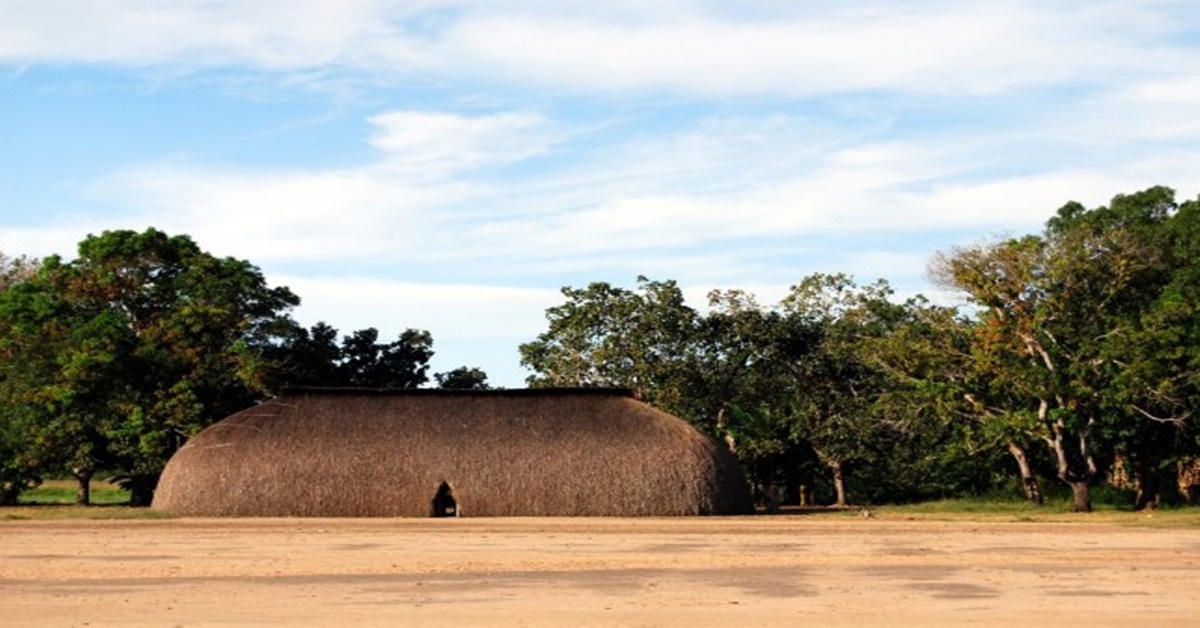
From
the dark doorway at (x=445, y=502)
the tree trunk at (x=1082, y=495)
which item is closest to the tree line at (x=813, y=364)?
the tree trunk at (x=1082, y=495)

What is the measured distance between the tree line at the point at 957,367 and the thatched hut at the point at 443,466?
3.24 meters

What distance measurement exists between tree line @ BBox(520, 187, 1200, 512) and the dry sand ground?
20.1 ft

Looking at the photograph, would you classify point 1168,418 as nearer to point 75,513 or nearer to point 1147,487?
point 1147,487

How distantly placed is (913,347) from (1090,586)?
1748cm

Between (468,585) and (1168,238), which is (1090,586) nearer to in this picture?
(468,585)

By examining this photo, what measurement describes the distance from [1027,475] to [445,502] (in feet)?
40.7

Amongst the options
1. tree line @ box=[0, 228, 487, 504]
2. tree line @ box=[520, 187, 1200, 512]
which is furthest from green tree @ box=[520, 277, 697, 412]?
tree line @ box=[0, 228, 487, 504]

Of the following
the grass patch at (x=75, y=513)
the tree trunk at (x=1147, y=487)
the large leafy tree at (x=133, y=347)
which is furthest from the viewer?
the large leafy tree at (x=133, y=347)

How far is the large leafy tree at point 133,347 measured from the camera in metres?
34.1

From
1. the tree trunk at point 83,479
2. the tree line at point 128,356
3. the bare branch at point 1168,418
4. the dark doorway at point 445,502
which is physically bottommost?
the dark doorway at point 445,502

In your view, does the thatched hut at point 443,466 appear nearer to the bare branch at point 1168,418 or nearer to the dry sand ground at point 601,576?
the dry sand ground at point 601,576

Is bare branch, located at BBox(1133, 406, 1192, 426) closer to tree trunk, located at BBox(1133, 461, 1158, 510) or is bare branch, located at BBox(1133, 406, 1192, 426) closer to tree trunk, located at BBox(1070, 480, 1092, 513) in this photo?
tree trunk, located at BBox(1070, 480, 1092, 513)

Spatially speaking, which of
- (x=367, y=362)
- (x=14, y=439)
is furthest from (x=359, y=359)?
(x=14, y=439)

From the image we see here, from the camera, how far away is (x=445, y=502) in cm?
3216
